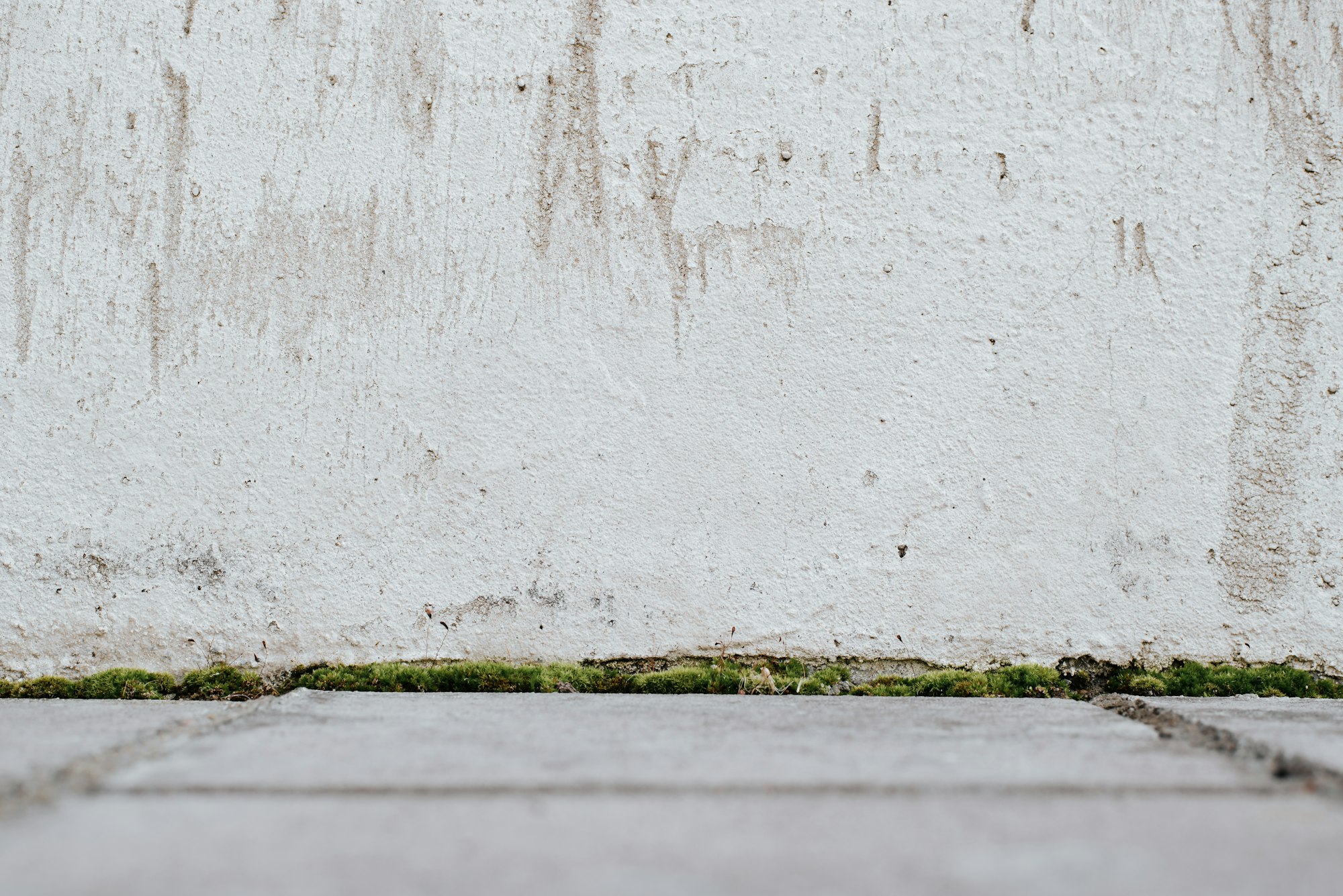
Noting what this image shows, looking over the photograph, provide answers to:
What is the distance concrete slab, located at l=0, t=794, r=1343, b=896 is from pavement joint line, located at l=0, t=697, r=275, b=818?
5cm

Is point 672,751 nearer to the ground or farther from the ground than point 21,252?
nearer to the ground

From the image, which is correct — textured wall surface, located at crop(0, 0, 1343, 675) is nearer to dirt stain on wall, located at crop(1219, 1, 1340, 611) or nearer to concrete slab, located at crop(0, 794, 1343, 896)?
dirt stain on wall, located at crop(1219, 1, 1340, 611)

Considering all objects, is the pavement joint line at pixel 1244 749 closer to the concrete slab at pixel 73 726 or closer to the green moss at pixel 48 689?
the concrete slab at pixel 73 726

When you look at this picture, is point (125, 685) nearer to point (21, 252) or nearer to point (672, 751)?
point (21, 252)

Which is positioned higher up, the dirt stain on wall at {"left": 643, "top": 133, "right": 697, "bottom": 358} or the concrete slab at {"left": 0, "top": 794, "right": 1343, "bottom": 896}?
the dirt stain on wall at {"left": 643, "top": 133, "right": 697, "bottom": 358}

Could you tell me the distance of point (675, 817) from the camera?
0.86 meters

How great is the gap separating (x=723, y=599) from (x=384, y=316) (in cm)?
95

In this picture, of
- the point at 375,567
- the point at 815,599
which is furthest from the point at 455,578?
the point at 815,599

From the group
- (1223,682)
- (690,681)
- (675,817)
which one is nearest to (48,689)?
(690,681)

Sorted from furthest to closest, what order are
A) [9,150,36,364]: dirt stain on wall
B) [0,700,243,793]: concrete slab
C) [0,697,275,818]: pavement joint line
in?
[9,150,36,364]: dirt stain on wall, [0,700,243,793]: concrete slab, [0,697,275,818]: pavement joint line

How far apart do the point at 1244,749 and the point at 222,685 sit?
1.80m

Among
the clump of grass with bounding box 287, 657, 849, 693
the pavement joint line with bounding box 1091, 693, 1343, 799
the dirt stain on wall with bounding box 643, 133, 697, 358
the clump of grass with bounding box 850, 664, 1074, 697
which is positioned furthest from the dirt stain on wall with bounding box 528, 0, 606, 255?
the pavement joint line with bounding box 1091, 693, 1343, 799

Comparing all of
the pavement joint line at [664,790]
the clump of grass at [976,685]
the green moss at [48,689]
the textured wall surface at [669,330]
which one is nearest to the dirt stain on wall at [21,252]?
the textured wall surface at [669,330]

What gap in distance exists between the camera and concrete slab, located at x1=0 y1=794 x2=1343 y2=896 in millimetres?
729
